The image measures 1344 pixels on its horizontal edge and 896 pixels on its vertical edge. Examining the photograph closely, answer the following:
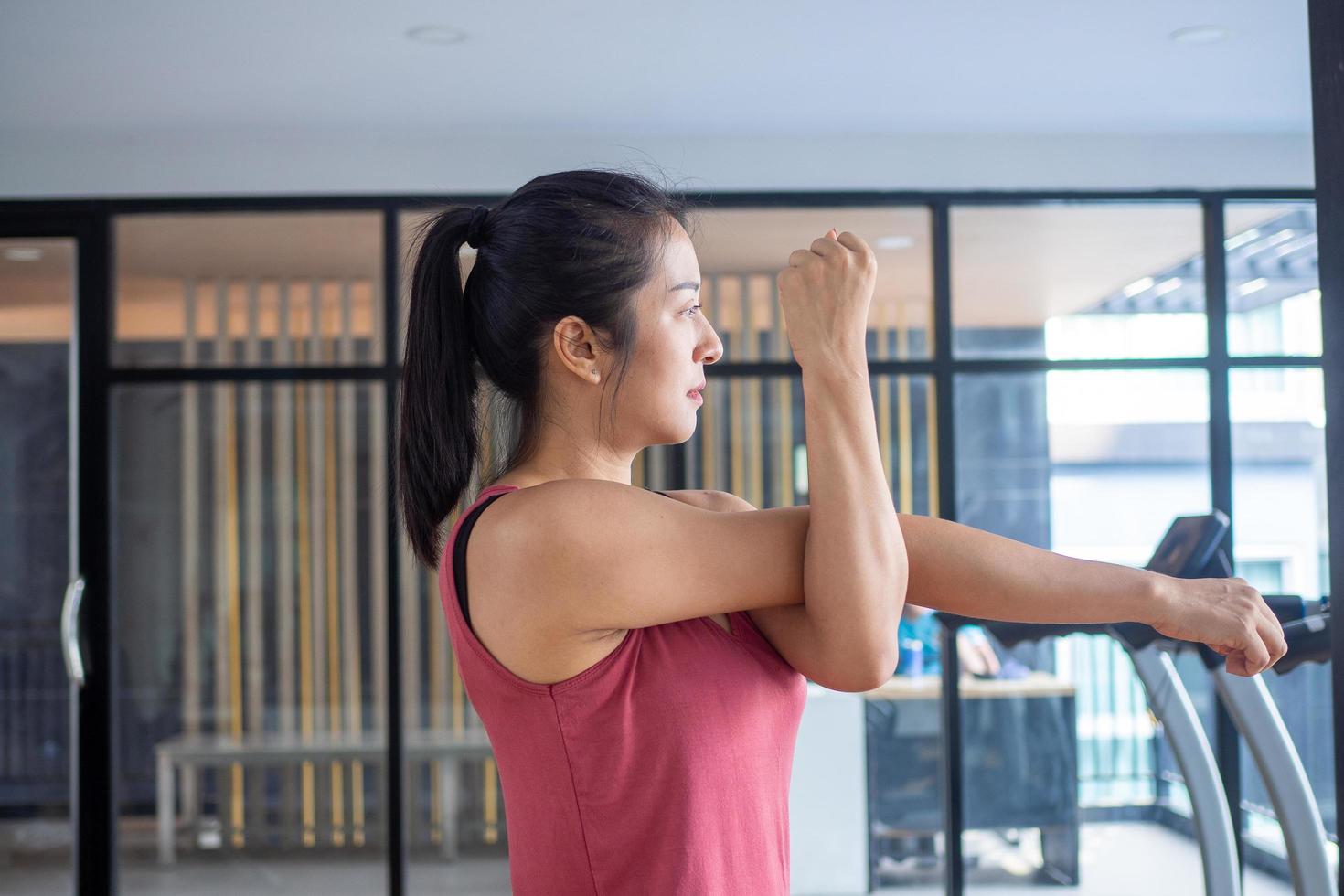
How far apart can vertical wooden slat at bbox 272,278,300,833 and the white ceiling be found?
26.2 inches

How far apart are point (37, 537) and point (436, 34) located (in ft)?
6.88

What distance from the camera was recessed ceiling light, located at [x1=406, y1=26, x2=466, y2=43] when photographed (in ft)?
9.40

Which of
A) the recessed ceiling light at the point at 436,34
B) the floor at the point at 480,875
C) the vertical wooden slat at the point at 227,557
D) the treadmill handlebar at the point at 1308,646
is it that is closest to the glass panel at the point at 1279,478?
the floor at the point at 480,875

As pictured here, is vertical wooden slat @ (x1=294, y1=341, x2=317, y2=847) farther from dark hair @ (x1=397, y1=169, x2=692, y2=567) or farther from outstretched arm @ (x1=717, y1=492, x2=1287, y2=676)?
outstretched arm @ (x1=717, y1=492, x2=1287, y2=676)

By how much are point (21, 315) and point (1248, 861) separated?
420 cm

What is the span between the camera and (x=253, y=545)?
383 cm

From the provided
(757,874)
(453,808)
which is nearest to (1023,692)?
(453,808)

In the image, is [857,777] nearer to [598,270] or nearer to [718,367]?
[718,367]

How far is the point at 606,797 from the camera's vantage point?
777 mm

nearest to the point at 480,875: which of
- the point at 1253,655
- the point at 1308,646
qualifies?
the point at 1308,646

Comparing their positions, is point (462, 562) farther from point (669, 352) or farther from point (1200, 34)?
point (1200, 34)

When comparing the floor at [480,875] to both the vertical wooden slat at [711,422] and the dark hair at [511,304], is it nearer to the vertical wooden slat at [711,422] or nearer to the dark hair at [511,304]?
the vertical wooden slat at [711,422]

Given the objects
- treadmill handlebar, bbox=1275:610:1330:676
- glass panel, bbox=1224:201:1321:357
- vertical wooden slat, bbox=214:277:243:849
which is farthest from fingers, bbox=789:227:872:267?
glass panel, bbox=1224:201:1321:357

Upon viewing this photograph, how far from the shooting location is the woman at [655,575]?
0.75m
